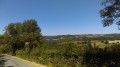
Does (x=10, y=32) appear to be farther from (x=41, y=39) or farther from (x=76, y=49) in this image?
(x=76, y=49)

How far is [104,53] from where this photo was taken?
18.8m

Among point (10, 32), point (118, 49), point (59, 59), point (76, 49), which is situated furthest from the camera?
point (10, 32)

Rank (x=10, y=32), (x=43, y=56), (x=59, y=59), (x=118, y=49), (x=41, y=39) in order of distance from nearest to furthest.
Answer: (x=118, y=49)
(x=59, y=59)
(x=43, y=56)
(x=41, y=39)
(x=10, y=32)

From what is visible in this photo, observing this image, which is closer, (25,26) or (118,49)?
(118,49)

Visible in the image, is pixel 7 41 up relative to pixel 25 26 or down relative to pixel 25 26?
down

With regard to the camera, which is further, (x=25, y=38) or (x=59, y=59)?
(x=25, y=38)

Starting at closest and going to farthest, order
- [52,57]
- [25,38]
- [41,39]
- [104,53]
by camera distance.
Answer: [104,53]
[52,57]
[25,38]
[41,39]

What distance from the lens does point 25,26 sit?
8919cm

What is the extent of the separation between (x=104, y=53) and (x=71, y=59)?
614 cm

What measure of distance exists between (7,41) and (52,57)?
56.5 m

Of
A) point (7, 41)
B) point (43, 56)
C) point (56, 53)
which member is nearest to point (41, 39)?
point (7, 41)

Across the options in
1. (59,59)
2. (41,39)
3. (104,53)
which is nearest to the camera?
(104,53)

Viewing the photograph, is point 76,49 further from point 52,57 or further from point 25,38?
point 25,38

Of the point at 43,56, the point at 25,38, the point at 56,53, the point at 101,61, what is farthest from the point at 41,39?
the point at 101,61
